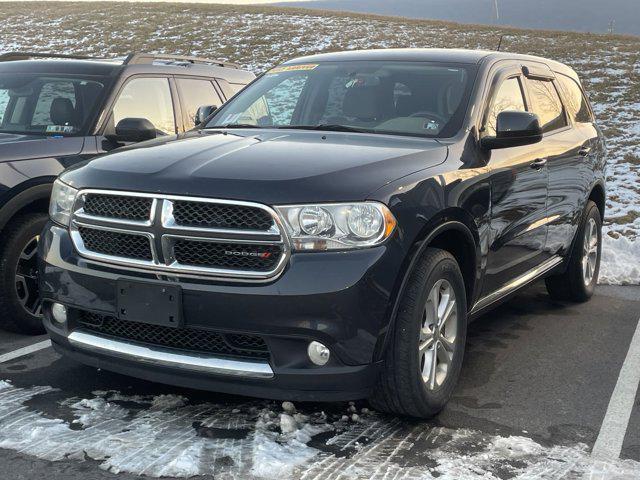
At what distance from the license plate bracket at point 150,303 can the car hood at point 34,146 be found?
1.91 metres

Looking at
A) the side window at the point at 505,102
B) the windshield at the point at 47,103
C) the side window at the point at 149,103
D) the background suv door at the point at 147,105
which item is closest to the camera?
the side window at the point at 505,102

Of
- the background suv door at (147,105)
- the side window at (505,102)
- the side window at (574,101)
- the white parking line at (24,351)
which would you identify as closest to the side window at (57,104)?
the background suv door at (147,105)

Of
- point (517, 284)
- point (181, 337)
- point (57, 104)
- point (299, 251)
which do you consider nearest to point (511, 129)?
point (517, 284)

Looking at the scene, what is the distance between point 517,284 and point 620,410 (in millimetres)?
1079

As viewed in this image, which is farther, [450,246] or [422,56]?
[422,56]

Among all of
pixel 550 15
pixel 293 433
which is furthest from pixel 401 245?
pixel 550 15

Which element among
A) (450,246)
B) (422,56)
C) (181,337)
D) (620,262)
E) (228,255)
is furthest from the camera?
(620,262)

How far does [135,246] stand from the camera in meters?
3.69

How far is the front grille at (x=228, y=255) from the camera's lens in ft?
11.4

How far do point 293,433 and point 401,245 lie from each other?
3.16 feet

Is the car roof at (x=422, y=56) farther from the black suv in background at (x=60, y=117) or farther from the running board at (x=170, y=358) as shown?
the running board at (x=170, y=358)

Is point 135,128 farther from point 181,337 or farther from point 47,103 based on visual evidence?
point 181,337

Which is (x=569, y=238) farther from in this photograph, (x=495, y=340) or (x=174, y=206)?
(x=174, y=206)

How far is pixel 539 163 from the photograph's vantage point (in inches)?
203
